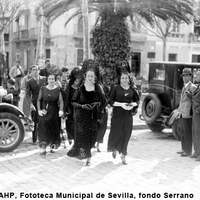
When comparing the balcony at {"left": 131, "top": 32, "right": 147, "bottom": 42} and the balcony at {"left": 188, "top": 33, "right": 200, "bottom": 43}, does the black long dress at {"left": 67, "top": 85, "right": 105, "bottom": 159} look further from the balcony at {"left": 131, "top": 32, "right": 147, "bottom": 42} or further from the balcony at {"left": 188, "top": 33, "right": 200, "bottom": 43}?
the balcony at {"left": 188, "top": 33, "right": 200, "bottom": 43}

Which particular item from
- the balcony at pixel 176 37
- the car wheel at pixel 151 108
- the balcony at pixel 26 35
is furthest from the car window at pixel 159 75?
the balcony at pixel 176 37

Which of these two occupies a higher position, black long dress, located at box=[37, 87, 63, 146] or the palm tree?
the palm tree

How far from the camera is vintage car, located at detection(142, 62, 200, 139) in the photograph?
9.14 m

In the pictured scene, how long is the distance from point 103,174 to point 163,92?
13.7 feet

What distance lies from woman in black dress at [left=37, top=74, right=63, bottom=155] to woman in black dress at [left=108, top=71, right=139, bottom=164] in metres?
1.04

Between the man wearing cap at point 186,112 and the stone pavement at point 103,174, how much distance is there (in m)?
0.29

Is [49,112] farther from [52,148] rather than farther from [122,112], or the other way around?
[122,112]

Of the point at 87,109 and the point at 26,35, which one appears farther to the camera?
the point at 26,35

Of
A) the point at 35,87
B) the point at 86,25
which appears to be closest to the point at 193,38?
the point at 86,25

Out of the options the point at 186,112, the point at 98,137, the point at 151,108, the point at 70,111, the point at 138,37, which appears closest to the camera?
the point at 70,111

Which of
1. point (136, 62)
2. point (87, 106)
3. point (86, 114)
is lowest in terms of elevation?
point (86, 114)

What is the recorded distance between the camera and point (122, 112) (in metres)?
6.63

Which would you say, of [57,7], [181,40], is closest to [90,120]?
[57,7]

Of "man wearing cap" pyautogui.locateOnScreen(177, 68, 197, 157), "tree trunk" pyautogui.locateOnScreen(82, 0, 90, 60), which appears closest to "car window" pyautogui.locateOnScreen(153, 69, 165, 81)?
"man wearing cap" pyautogui.locateOnScreen(177, 68, 197, 157)
